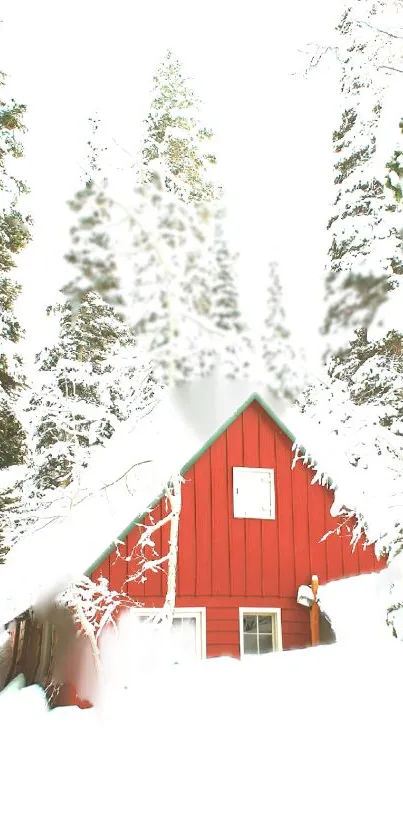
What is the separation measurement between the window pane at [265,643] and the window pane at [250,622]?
0.62 ft

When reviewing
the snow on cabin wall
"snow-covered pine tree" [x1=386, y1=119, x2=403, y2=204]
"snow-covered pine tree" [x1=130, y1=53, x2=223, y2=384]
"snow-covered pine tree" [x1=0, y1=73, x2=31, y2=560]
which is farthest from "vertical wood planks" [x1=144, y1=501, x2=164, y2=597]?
"snow-covered pine tree" [x1=386, y1=119, x2=403, y2=204]

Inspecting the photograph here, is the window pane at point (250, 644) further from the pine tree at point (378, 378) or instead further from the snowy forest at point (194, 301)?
the pine tree at point (378, 378)

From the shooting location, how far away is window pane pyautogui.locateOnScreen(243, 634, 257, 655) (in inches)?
547

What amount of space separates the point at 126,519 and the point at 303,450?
3427 mm

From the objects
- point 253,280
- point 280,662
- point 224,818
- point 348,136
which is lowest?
point 224,818

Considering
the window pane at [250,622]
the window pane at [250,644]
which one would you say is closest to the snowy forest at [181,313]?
the window pane at [250,622]

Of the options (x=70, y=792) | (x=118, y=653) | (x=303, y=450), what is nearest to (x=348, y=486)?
(x=303, y=450)

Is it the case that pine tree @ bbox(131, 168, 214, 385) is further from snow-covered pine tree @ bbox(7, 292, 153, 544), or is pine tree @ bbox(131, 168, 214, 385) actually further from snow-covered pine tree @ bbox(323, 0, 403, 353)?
snow-covered pine tree @ bbox(7, 292, 153, 544)

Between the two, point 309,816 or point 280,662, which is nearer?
point 309,816

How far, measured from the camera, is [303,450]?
14219 millimetres

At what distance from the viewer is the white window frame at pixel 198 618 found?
13.2 m

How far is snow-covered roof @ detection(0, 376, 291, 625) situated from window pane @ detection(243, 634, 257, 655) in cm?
303

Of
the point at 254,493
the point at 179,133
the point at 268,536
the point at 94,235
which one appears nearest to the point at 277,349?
the point at 254,493

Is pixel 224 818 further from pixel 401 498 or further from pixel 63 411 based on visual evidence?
pixel 63 411
